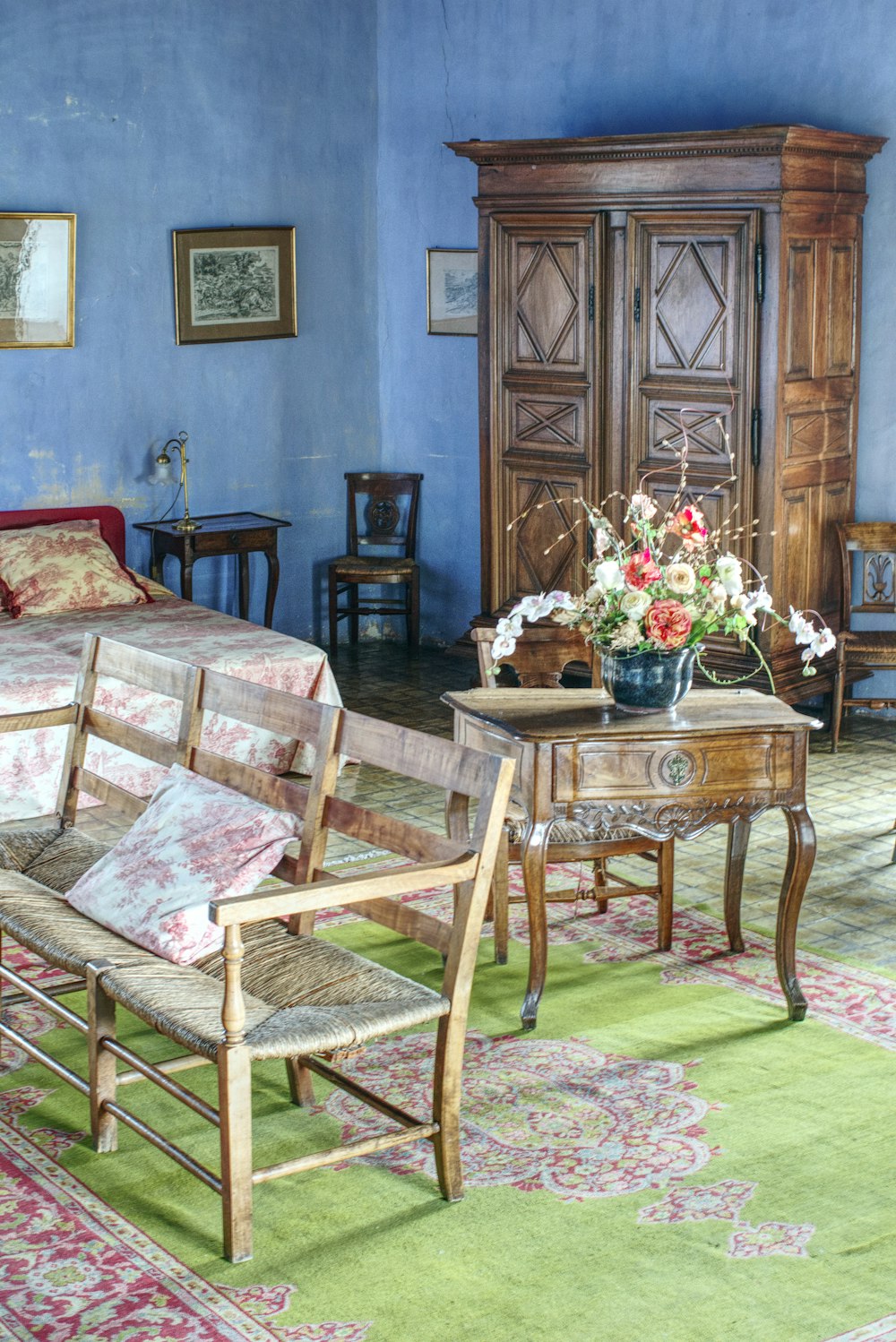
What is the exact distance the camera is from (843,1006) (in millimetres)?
4516

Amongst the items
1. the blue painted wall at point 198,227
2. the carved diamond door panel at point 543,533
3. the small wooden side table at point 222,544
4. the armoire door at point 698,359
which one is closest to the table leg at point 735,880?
the armoire door at point 698,359

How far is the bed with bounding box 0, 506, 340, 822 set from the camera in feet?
20.2

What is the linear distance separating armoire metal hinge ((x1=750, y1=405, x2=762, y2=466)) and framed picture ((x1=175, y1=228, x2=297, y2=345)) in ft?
10.3

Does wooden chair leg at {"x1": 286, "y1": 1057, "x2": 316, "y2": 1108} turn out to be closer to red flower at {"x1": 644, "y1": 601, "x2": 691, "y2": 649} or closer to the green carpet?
the green carpet

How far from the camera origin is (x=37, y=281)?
8.11 m

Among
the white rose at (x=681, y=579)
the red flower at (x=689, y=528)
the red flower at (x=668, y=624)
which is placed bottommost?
the red flower at (x=668, y=624)

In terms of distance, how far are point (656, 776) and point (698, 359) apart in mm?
3523

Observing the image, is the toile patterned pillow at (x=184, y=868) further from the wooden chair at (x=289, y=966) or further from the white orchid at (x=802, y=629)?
the white orchid at (x=802, y=629)

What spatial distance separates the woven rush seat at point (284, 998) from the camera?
3244 millimetres

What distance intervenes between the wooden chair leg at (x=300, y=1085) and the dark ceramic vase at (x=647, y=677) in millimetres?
1289

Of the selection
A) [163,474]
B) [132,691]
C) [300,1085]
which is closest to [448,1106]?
[300,1085]

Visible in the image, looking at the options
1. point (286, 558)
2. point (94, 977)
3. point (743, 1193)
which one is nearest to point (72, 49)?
point (286, 558)

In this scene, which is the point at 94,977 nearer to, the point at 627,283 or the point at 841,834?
the point at 841,834

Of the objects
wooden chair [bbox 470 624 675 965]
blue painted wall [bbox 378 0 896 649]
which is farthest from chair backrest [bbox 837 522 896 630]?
wooden chair [bbox 470 624 675 965]
